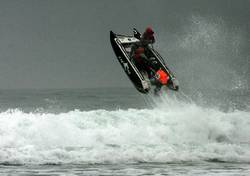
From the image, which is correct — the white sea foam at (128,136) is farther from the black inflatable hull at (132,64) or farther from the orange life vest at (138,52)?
the orange life vest at (138,52)

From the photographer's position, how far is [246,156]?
1788cm

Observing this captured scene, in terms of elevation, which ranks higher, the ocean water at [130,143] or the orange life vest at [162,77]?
the orange life vest at [162,77]

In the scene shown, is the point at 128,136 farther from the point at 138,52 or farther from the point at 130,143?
the point at 138,52

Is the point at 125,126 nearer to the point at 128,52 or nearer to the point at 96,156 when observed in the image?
the point at 128,52

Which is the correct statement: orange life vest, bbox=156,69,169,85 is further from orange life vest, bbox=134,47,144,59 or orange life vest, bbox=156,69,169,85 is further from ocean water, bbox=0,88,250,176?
ocean water, bbox=0,88,250,176

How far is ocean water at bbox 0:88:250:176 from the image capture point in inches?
632

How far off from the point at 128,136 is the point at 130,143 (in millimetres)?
835

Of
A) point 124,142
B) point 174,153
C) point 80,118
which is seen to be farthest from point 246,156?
point 80,118

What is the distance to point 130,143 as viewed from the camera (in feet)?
64.1


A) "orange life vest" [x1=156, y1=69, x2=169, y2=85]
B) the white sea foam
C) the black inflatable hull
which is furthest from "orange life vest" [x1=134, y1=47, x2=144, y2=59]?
the white sea foam

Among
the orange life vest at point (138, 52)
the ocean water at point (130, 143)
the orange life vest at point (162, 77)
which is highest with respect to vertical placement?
the orange life vest at point (138, 52)

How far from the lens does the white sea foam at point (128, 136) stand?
1742cm

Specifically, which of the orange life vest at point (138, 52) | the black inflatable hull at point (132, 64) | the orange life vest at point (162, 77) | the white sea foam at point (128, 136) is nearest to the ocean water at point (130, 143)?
the white sea foam at point (128, 136)

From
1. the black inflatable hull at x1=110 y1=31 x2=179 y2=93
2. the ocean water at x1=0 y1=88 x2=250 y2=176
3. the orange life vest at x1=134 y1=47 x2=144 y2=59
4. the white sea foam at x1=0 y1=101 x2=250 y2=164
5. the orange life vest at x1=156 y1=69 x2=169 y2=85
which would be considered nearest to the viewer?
the ocean water at x1=0 y1=88 x2=250 y2=176
